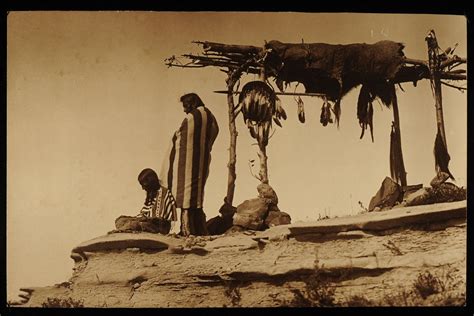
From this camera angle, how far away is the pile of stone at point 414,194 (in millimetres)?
2754

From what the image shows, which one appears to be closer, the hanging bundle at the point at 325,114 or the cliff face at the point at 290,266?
the cliff face at the point at 290,266

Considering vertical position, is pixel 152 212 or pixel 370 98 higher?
pixel 370 98

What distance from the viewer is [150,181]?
2.76m

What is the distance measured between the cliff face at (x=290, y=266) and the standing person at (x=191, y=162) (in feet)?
0.39

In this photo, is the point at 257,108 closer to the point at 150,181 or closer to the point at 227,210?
the point at 227,210

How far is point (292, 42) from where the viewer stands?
281cm

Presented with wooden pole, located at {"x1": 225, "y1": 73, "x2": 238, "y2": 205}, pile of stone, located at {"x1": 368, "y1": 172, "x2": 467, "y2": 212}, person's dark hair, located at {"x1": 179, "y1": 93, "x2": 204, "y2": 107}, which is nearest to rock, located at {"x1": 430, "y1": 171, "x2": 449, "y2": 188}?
pile of stone, located at {"x1": 368, "y1": 172, "x2": 467, "y2": 212}

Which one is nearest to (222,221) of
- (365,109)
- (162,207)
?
(162,207)

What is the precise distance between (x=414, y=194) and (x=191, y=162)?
1.04 meters

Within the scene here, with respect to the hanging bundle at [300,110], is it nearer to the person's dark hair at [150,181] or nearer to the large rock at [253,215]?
the large rock at [253,215]

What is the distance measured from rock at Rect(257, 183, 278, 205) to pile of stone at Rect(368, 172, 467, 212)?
439 mm

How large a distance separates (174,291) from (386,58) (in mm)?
1453

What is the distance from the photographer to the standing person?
9.08 feet

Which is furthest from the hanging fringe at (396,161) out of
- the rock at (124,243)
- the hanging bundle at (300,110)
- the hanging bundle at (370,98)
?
the rock at (124,243)
